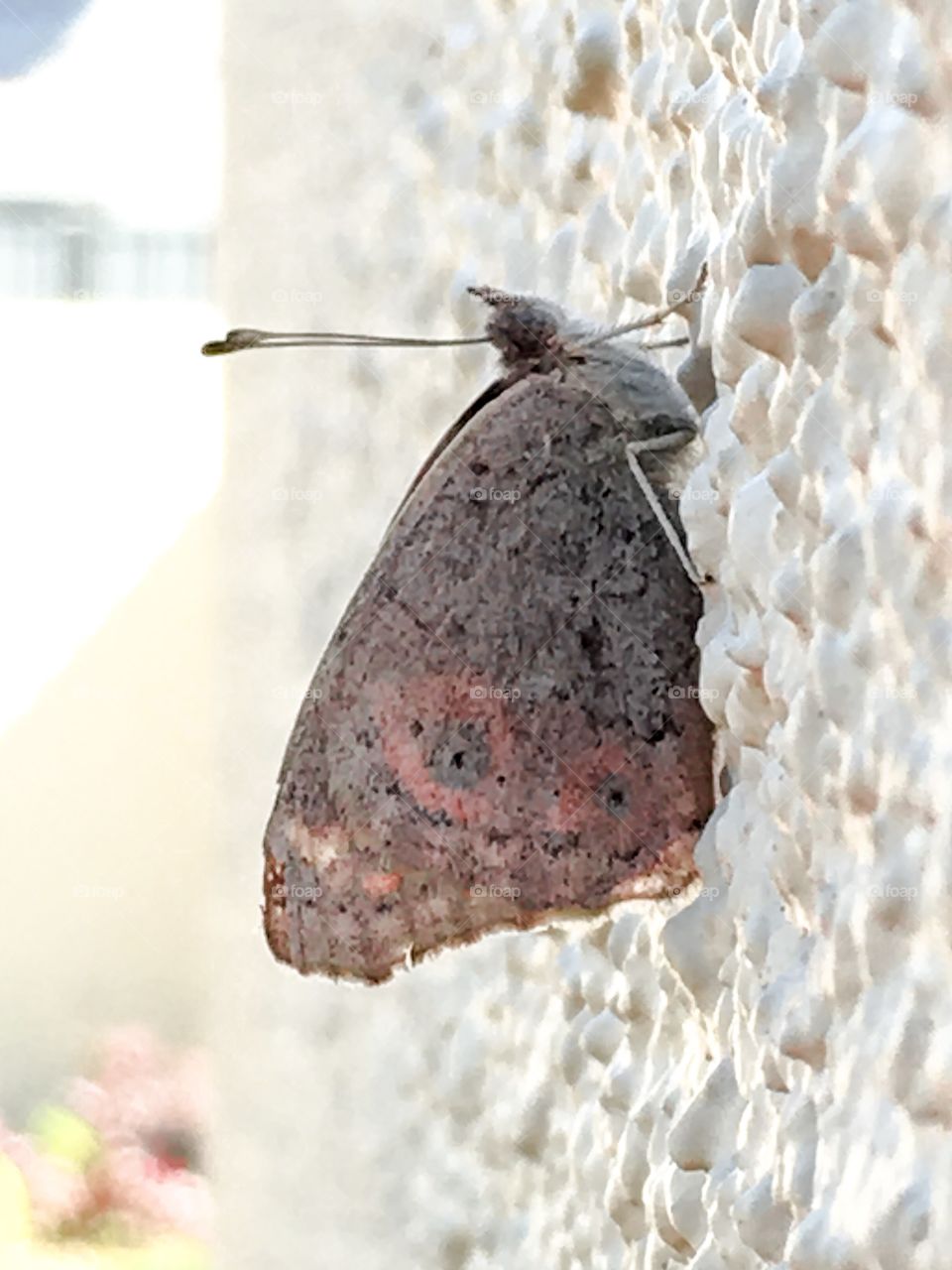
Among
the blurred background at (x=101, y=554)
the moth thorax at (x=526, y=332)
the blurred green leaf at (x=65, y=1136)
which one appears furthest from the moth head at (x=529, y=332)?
the blurred background at (x=101, y=554)

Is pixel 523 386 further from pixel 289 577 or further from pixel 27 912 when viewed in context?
pixel 27 912

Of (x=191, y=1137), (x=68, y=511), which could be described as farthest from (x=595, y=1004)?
(x=68, y=511)

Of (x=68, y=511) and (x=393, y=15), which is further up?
(x=393, y=15)

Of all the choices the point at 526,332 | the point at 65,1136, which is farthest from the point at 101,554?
the point at 526,332

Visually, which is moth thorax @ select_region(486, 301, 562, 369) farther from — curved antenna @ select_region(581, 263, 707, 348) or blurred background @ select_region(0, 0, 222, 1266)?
blurred background @ select_region(0, 0, 222, 1266)

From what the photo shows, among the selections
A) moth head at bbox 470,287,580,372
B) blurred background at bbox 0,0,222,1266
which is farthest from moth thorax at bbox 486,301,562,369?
blurred background at bbox 0,0,222,1266

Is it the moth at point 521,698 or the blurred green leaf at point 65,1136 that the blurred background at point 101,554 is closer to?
the blurred green leaf at point 65,1136
